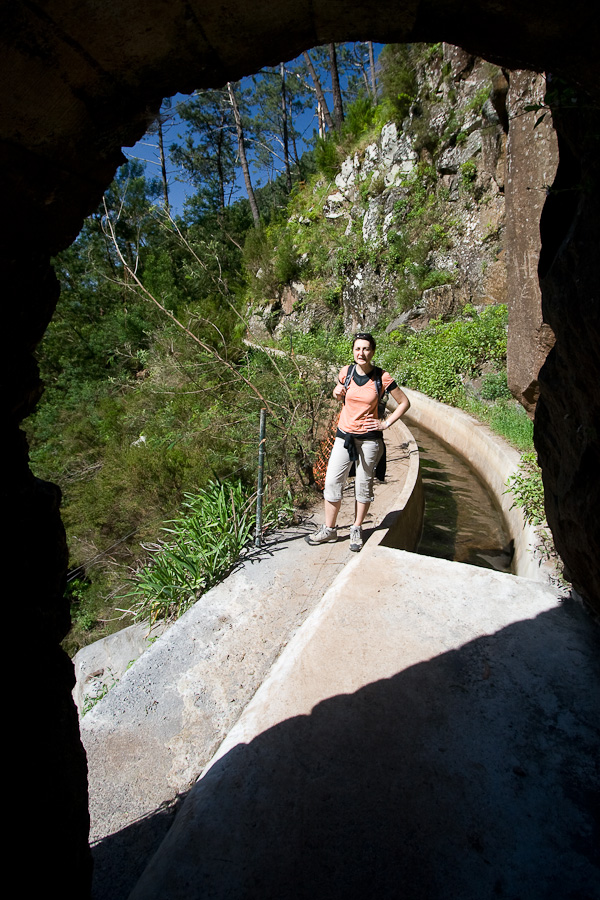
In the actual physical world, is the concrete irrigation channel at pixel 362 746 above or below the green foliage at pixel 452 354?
below

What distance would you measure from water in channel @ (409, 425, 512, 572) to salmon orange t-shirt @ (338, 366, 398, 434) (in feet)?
7.28

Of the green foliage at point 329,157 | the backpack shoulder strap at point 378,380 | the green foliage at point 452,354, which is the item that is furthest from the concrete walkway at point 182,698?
the green foliage at point 329,157

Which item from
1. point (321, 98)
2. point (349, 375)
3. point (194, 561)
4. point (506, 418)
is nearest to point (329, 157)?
point (321, 98)

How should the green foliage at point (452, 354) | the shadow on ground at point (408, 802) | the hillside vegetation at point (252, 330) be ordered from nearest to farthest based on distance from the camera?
the shadow on ground at point (408, 802), the hillside vegetation at point (252, 330), the green foliage at point (452, 354)

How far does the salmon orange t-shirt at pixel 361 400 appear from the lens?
4.07m

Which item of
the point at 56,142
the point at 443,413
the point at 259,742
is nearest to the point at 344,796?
the point at 259,742

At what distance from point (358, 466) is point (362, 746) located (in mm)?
2430

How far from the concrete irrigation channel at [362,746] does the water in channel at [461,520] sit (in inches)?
70.4

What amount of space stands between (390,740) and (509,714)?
66cm

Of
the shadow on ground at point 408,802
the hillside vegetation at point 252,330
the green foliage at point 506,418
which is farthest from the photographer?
the green foliage at point 506,418

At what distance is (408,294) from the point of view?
1709 centimetres

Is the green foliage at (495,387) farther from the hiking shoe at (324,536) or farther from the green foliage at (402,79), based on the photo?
the green foliage at (402,79)

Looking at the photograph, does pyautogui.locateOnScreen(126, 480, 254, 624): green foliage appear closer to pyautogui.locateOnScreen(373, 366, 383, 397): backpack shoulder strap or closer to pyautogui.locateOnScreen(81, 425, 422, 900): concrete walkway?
pyautogui.locateOnScreen(81, 425, 422, 900): concrete walkway

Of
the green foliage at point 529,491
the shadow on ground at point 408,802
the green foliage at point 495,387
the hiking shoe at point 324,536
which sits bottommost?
the shadow on ground at point 408,802
